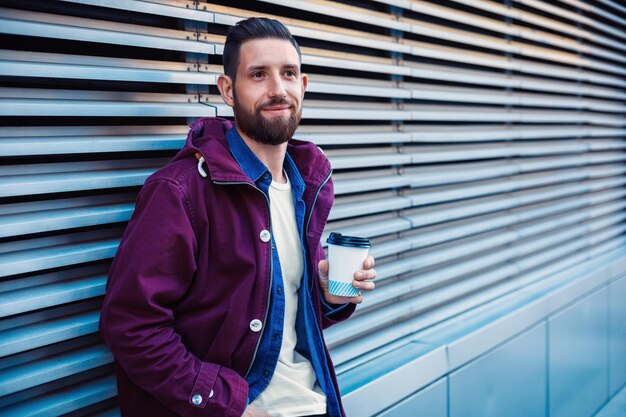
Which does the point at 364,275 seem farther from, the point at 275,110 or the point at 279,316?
the point at 275,110

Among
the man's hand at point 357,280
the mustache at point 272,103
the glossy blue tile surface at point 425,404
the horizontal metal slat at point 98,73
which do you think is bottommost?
the glossy blue tile surface at point 425,404

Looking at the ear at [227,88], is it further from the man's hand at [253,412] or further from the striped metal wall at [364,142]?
the man's hand at [253,412]

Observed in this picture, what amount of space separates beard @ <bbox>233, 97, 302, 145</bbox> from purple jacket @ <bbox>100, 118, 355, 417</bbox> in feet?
0.33

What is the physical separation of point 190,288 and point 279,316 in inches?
12.0

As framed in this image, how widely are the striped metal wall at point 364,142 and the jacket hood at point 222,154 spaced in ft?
0.74

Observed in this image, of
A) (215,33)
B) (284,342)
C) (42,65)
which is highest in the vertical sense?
(215,33)

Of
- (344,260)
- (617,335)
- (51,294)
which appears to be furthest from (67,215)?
(617,335)

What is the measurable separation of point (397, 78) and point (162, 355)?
2.27 metres

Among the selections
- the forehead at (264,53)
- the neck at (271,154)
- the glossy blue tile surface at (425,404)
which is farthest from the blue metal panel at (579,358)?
the forehead at (264,53)

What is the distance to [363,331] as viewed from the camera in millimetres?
3279

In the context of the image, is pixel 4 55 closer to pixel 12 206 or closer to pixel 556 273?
pixel 12 206

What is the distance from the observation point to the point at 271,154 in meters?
2.19

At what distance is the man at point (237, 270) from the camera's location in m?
1.76

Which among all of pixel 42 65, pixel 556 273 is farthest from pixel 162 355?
pixel 556 273
